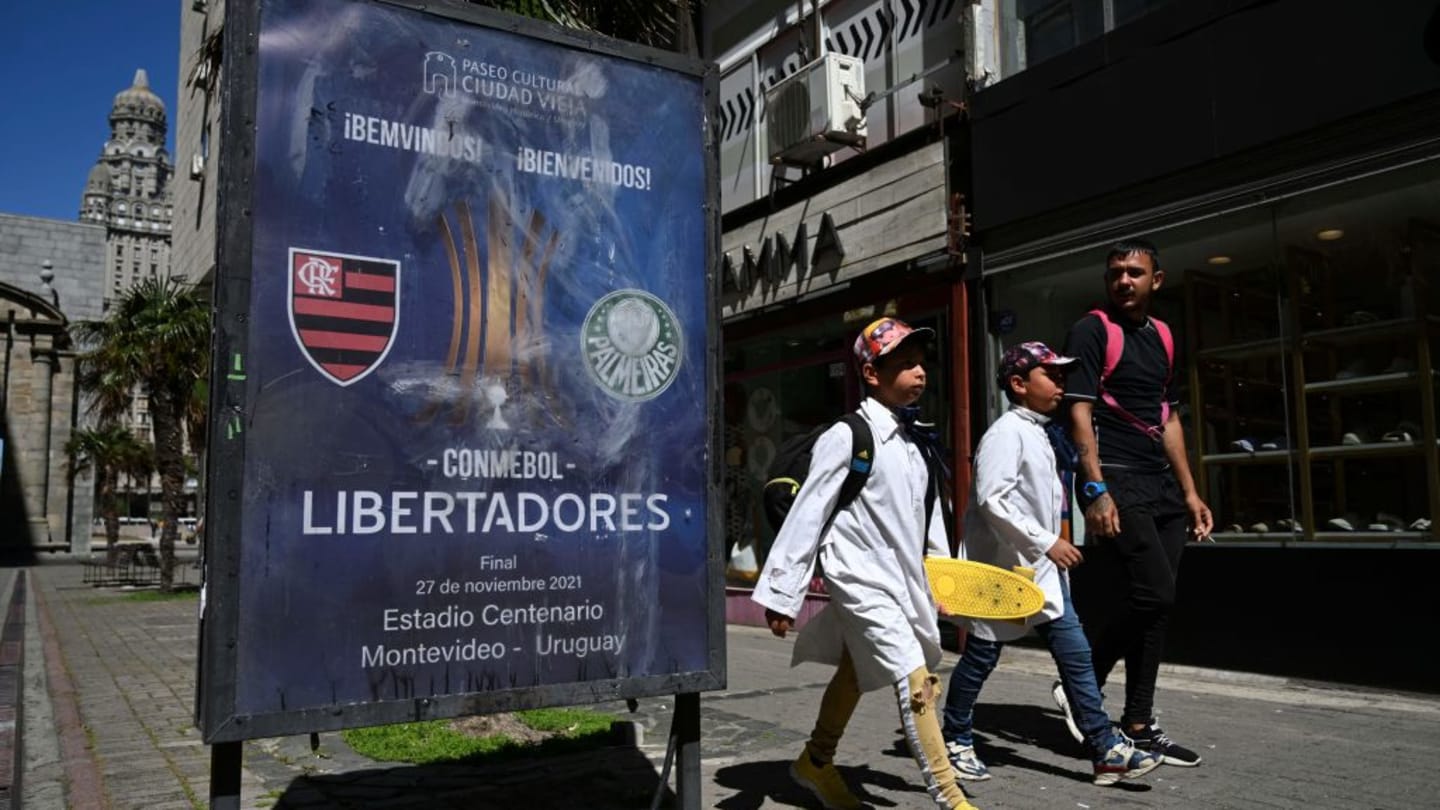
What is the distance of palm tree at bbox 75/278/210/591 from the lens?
2220 centimetres

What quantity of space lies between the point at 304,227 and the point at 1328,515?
686cm

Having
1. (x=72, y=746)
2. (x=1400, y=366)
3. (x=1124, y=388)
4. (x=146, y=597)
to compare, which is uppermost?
(x=1400, y=366)

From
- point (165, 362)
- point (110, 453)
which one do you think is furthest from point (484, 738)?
point (110, 453)

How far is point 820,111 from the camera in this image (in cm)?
1194

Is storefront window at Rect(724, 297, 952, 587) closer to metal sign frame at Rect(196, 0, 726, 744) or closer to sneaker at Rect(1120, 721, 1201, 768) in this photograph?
sneaker at Rect(1120, 721, 1201, 768)

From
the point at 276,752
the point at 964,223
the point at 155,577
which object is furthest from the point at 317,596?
the point at 155,577

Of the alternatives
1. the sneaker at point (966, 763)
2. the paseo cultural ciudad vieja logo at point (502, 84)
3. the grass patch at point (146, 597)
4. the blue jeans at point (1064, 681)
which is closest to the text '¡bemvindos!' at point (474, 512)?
the paseo cultural ciudad vieja logo at point (502, 84)

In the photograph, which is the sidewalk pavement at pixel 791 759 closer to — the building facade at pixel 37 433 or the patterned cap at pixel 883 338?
the patterned cap at pixel 883 338

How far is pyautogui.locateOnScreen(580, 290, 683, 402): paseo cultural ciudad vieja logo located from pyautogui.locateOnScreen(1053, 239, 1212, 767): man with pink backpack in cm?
199

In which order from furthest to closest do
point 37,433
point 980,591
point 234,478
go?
point 37,433
point 980,591
point 234,478

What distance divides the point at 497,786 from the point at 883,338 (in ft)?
8.46

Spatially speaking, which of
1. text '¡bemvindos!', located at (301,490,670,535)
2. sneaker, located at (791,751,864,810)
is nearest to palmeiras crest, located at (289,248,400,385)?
text '¡bemvindos!', located at (301,490,670,535)

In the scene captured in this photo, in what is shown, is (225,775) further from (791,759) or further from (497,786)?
(791,759)

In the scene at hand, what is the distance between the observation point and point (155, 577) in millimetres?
27938
